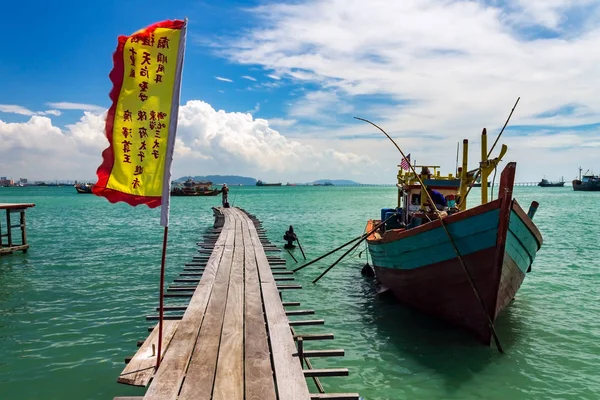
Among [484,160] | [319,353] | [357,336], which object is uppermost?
[484,160]

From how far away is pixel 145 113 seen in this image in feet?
15.1

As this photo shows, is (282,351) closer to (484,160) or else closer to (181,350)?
(181,350)

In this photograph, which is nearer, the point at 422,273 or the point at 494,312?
the point at 494,312

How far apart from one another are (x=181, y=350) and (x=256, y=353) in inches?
38.8

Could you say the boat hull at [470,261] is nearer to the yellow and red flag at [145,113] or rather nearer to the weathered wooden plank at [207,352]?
the weathered wooden plank at [207,352]

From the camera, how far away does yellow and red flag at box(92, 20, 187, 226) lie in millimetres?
4504

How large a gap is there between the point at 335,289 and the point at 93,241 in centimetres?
1805

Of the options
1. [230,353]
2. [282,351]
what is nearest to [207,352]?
[230,353]

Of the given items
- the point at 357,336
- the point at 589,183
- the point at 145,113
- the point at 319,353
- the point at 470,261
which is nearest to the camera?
the point at 145,113

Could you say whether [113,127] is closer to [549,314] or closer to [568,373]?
[568,373]

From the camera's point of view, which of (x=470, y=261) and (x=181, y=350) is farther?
(x=470, y=261)

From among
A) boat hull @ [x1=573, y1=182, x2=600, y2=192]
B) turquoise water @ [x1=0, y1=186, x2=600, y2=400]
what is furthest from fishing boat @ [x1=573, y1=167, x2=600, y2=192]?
turquoise water @ [x1=0, y1=186, x2=600, y2=400]

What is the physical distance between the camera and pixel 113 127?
4508 mm

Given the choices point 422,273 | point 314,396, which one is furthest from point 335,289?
point 314,396
